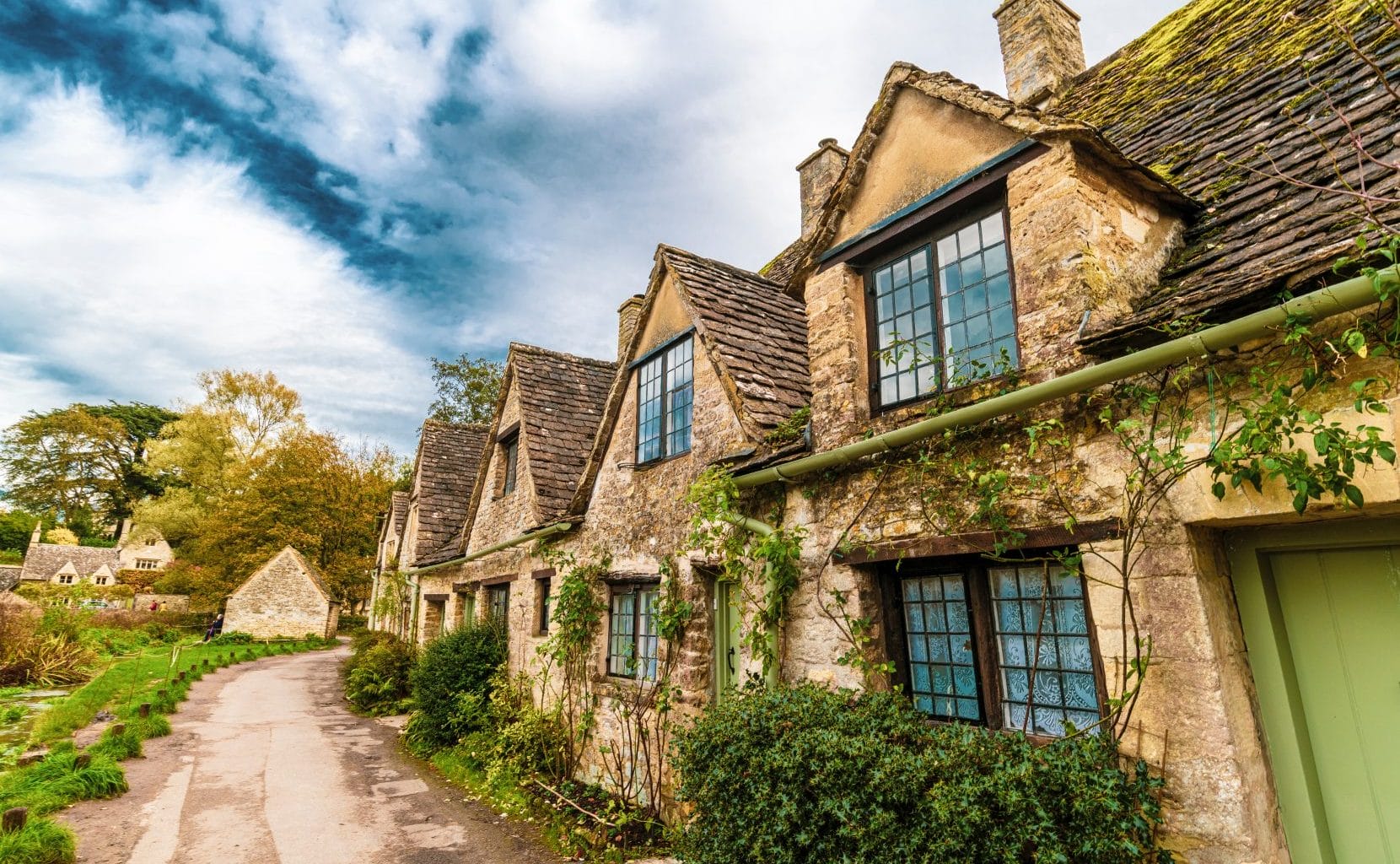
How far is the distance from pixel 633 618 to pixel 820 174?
793 centimetres

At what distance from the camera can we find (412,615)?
62.1 feet

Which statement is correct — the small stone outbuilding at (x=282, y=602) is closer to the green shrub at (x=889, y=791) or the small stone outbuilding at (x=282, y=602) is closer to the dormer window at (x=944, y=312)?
the green shrub at (x=889, y=791)

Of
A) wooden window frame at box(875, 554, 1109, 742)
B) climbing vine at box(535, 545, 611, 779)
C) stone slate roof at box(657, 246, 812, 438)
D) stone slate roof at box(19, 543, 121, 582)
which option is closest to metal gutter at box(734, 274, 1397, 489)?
wooden window frame at box(875, 554, 1109, 742)

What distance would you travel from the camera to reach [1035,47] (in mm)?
8047

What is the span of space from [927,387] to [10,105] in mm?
13773

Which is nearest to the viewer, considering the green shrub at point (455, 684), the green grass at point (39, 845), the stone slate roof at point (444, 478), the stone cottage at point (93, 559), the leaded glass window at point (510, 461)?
the green grass at point (39, 845)

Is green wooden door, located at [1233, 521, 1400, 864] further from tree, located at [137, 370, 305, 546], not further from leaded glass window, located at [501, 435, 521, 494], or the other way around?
tree, located at [137, 370, 305, 546]

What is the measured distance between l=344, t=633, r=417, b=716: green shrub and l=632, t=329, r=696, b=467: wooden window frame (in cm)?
948

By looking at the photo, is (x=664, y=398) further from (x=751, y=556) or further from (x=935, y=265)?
(x=935, y=265)

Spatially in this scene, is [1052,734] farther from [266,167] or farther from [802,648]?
[266,167]

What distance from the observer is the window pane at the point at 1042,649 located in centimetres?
391

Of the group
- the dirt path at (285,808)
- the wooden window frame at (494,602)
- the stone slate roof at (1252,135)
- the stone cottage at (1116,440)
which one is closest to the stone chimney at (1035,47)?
the stone cottage at (1116,440)

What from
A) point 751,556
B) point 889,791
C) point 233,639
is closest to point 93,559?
point 233,639

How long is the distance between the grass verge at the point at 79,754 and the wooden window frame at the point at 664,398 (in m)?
6.65
